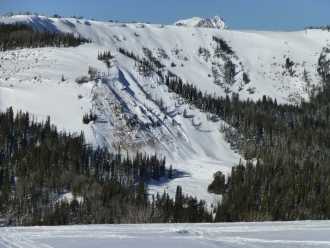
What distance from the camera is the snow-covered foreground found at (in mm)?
18653

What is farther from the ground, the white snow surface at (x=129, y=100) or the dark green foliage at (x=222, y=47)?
the dark green foliage at (x=222, y=47)

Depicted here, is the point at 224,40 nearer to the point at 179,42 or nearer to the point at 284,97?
the point at 179,42

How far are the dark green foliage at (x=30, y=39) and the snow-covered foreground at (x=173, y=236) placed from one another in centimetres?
7663

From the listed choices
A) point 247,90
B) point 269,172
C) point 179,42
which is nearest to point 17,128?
point 269,172

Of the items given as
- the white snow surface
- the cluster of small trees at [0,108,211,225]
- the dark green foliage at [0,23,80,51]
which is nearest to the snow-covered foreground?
the cluster of small trees at [0,108,211,225]

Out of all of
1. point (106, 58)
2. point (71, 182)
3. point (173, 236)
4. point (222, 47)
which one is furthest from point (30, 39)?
point (173, 236)

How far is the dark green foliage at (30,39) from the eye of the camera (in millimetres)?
92625

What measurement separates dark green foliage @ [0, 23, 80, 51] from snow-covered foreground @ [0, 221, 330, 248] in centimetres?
7663

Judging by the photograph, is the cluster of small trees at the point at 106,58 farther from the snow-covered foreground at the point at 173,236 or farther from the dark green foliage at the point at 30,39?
the snow-covered foreground at the point at 173,236

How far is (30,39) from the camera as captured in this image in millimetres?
93750

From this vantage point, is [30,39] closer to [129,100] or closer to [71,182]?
[129,100]

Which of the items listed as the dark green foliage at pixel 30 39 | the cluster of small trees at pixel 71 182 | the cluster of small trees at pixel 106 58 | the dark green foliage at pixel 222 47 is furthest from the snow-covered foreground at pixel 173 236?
the dark green foliage at pixel 222 47

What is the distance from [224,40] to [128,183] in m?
84.0

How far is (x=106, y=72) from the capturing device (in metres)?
82.6
